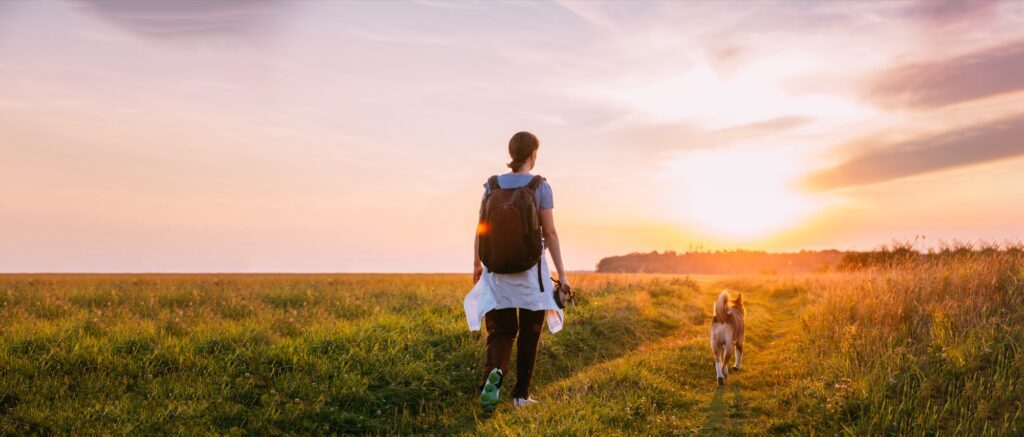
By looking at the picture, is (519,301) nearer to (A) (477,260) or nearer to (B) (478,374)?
(A) (477,260)

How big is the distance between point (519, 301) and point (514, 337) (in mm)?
475

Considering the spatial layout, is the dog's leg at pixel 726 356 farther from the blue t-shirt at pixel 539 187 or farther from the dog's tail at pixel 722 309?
the blue t-shirt at pixel 539 187

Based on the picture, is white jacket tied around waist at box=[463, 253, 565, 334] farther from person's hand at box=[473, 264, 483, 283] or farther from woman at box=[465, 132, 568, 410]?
person's hand at box=[473, 264, 483, 283]

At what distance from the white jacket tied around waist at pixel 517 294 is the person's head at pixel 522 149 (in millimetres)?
1071

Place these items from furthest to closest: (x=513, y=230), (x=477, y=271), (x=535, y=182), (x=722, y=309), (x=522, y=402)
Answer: (x=722, y=309)
(x=477, y=271)
(x=522, y=402)
(x=535, y=182)
(x=513, y=230)

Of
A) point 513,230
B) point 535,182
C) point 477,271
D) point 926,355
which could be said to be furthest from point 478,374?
point 926,355

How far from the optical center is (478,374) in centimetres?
855

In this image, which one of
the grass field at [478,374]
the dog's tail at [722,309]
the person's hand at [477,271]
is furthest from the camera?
the dog's tail at [722,309]

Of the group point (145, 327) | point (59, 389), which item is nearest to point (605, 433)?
point (59, 389)

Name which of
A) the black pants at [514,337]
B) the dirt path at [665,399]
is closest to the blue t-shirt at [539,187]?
the black pants at [514,337]

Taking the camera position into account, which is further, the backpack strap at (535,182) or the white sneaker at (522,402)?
the white sneaker at (522,402)

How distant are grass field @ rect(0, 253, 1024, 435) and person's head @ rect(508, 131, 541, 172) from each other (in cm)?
269

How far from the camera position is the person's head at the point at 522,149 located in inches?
264

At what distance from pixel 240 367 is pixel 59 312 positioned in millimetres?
5885
